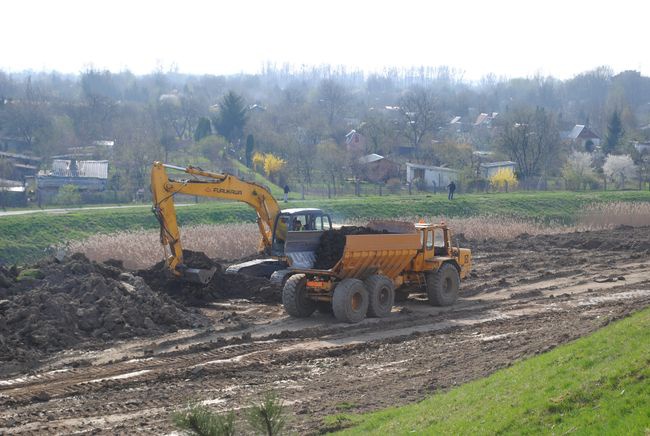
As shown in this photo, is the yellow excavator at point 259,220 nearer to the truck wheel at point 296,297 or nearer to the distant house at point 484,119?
the truck wheel at point 296,297

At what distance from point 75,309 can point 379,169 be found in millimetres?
55050

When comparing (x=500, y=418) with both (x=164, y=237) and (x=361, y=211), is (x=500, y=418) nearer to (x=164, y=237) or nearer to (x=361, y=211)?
(x=164, y=237)

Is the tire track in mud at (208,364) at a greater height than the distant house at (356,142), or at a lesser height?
lesser

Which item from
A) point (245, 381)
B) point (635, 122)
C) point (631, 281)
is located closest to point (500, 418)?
point (245, 381)

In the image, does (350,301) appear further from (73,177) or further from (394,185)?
(394,185)

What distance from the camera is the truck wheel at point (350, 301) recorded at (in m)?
19.2

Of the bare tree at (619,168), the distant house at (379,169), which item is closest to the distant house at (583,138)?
the bare tree at (619,168)

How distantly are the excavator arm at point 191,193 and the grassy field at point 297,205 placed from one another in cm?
657

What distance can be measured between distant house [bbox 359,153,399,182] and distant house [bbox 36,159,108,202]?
22.0 metres

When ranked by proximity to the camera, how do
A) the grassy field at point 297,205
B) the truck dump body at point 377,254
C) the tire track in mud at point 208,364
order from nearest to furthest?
the tire track in mud at point 208,364, the truck dump body at point 377,254, the grassy field at point 297,205

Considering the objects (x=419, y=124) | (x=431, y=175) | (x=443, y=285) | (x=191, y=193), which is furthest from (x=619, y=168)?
(x=191, y=193)

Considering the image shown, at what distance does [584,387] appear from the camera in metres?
9.87

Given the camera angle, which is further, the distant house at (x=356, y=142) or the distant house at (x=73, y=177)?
the distant house at (x=356, y=142)

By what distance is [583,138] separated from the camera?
11000 cm
